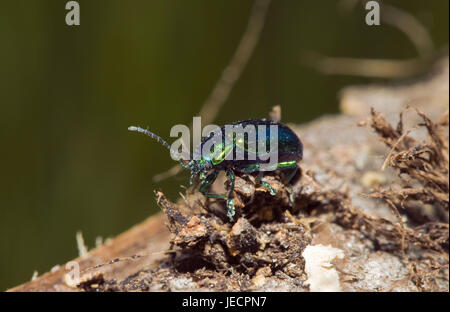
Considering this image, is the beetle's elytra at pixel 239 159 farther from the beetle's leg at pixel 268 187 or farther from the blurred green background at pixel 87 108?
the blurred green background at pixel 87 108

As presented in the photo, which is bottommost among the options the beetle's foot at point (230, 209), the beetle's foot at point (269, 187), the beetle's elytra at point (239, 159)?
the beetle's foot at point (230, 209)

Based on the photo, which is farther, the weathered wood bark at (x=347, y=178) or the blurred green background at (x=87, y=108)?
the blurred green background at (x=87, y=108)

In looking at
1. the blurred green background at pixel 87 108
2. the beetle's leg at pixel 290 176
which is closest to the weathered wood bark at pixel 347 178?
the beetle's leg at pixel 290 176

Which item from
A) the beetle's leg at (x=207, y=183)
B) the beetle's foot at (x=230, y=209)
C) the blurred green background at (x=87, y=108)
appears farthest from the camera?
the blurred green background at (x=87, y=108)

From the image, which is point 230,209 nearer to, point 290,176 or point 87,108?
point 290,176

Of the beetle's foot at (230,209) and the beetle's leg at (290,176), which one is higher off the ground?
the beetle's leg at (290,176)
